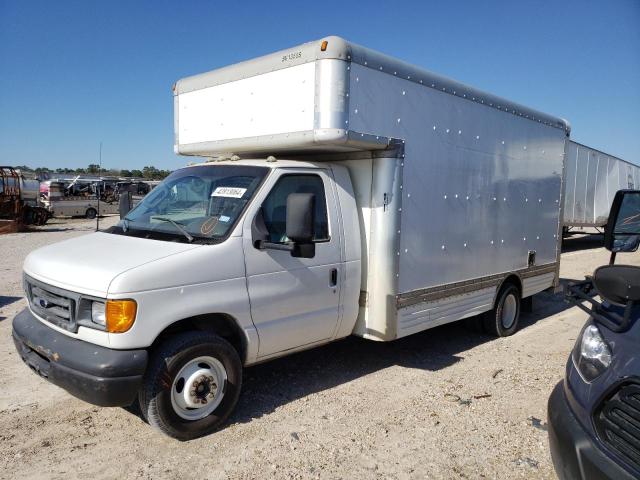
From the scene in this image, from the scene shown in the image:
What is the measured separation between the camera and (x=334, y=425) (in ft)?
13.7

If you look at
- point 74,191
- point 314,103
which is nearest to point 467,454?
point 314,103

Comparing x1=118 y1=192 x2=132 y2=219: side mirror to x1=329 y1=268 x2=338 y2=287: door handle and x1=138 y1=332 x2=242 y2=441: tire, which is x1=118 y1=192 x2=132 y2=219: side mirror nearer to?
x1=138 y1=332 x2=242 y2=441: tire

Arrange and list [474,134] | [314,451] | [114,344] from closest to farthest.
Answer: [114,344] < [314,451] < [474,134]

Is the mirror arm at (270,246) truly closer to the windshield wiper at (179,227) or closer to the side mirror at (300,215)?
the side mirror at (300,215)

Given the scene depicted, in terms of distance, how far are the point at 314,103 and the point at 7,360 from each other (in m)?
4.23

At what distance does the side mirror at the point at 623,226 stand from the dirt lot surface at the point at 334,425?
1.61 m

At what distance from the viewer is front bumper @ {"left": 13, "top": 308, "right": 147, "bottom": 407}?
339cm

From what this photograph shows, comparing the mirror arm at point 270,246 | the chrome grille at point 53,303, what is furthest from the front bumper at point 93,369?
the mirror arm at point 270,246

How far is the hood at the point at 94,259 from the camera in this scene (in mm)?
3496

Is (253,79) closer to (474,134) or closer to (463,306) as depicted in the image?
(474,134)

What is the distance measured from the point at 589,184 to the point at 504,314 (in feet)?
47.9

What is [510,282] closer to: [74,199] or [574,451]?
[574,451]

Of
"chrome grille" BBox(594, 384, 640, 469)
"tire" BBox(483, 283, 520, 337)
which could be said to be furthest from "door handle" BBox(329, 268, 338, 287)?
"tire" BBox(483, 283, 520, 337)

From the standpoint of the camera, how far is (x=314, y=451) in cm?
376
